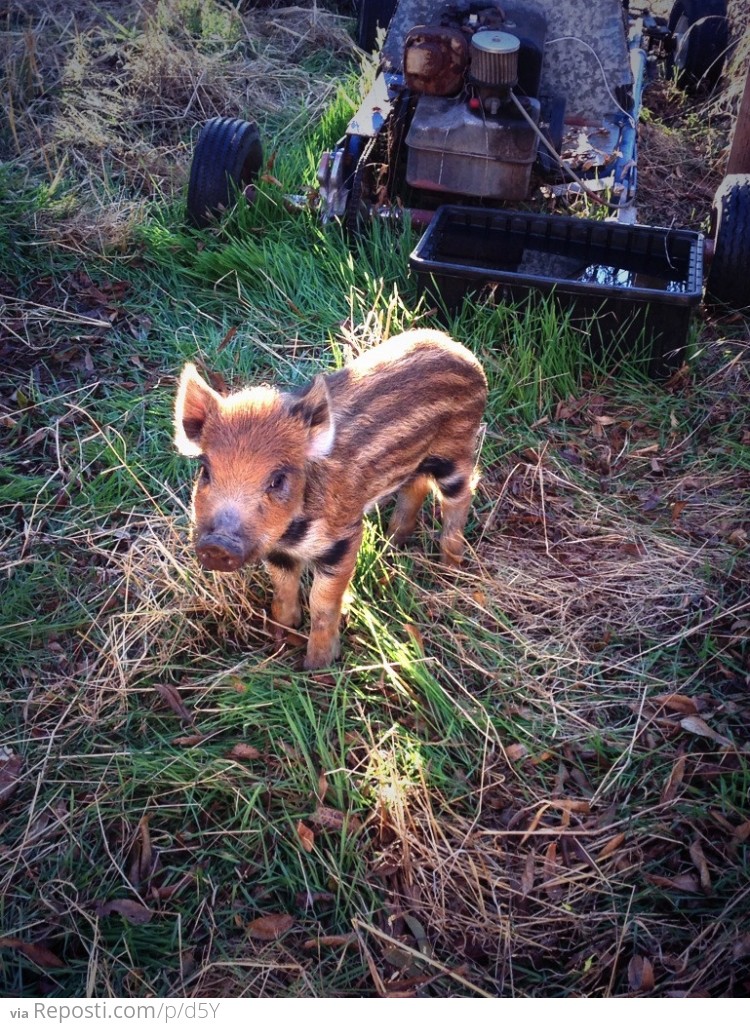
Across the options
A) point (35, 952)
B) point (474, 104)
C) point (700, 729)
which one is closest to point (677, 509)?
point (700, 729)

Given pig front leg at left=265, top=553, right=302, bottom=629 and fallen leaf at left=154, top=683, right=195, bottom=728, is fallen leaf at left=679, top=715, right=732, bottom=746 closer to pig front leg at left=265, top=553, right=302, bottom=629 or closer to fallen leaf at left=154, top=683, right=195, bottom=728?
pig front leg at left=265, top=553, right=302, bottom=629

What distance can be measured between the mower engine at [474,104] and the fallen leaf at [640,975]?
148 inches

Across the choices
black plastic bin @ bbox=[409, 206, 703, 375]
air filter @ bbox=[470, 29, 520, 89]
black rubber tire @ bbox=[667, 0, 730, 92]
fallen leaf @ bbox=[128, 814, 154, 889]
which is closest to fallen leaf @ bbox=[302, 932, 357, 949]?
fallen leaf @ bbox=[128, 814, 154, 889]

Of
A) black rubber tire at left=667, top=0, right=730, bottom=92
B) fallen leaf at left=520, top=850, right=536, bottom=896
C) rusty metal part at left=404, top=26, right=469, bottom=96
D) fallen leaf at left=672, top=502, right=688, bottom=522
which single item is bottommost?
fallen leaf at left=520, top=850, right=536, bottom=896

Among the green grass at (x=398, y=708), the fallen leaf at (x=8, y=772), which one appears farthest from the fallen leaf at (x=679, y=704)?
the fallen leaf at (x=8, y=772)

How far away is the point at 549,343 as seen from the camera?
4.59 meters

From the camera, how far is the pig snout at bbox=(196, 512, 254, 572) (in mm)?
2748

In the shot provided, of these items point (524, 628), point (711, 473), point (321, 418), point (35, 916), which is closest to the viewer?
point (35, 916)

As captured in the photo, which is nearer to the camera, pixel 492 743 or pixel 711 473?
pixel 492 743

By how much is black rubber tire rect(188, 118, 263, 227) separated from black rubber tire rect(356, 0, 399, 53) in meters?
2.65

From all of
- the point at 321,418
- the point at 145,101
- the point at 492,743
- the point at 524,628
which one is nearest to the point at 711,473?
the point at 524,628

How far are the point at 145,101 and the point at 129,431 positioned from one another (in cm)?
340

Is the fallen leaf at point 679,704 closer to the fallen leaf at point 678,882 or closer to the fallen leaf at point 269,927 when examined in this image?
the fallen leaf at point 678,882

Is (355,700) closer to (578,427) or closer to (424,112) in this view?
(578,427)
